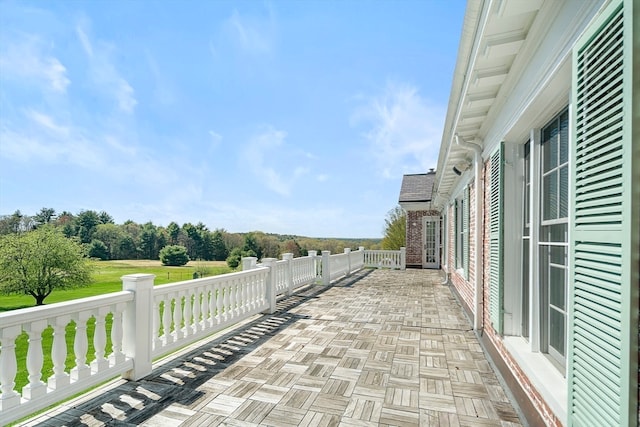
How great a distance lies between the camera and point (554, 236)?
2379 millimetres

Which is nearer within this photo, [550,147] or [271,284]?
[550,147]

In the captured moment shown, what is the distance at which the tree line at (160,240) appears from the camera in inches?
1248

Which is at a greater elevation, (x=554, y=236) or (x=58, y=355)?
(x=554, y=236)

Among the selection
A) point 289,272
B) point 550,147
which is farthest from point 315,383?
point 289,272

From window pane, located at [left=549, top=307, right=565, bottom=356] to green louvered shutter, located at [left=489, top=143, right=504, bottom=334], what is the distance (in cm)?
69

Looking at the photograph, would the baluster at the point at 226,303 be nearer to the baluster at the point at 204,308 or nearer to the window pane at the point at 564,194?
the baluster at the point at 204,308

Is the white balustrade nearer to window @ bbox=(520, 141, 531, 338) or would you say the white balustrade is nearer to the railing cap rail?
window @ bbox=(520, 141, 531, 338)

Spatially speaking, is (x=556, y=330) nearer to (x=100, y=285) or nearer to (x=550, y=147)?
(x=550, y=147)

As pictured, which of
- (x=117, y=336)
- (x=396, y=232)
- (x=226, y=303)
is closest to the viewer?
(x=117, y=336)

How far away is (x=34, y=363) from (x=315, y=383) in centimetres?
220

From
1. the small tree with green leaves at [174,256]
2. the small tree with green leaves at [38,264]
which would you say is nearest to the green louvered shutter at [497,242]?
the small tree with green leaves at [38,264]

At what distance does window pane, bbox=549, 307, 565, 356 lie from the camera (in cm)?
225

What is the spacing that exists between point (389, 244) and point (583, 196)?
62.5 ft

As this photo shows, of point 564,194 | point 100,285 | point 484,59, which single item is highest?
point 484,59
